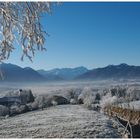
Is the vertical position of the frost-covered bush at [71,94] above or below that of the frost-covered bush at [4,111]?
above

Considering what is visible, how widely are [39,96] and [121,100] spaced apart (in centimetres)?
603

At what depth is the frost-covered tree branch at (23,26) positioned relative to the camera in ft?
26.5

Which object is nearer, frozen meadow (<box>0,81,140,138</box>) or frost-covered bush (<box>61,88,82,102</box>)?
frozen meadow (<box>0,81,140,138</box>)

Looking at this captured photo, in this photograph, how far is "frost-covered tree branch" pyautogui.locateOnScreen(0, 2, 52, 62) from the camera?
26.5ft

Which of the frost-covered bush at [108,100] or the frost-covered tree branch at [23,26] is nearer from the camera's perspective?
the frost-covered tree branch at [23,26]

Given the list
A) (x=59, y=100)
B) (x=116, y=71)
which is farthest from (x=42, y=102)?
(x=116, y=71)

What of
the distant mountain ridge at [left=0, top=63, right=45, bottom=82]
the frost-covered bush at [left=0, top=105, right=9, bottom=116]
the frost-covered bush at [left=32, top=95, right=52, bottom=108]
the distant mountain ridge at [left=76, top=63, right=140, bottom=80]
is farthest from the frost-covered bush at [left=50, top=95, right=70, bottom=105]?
the distant mountain ridge at [left=0, top=63, right=45, bottom=82]

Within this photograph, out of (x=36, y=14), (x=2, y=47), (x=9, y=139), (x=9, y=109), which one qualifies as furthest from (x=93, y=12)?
(x=9, y=109)

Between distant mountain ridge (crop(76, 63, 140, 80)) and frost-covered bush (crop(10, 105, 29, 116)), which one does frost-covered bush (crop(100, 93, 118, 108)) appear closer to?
distant mountain ridge (crop(76, 63, 140, 80))

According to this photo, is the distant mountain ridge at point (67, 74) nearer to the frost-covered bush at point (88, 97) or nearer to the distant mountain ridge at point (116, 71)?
the distant mountain ridge at point (116, 71)

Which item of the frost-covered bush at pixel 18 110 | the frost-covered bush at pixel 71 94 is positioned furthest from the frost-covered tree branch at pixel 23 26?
the frost-covered bush at pixel 71 94

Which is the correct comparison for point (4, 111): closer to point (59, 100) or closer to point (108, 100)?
point (59, 100)

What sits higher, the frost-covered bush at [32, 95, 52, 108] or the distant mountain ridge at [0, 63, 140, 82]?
the distant mountain ridge at [0, 63, 140, 82]

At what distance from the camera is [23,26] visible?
817 centimetres
